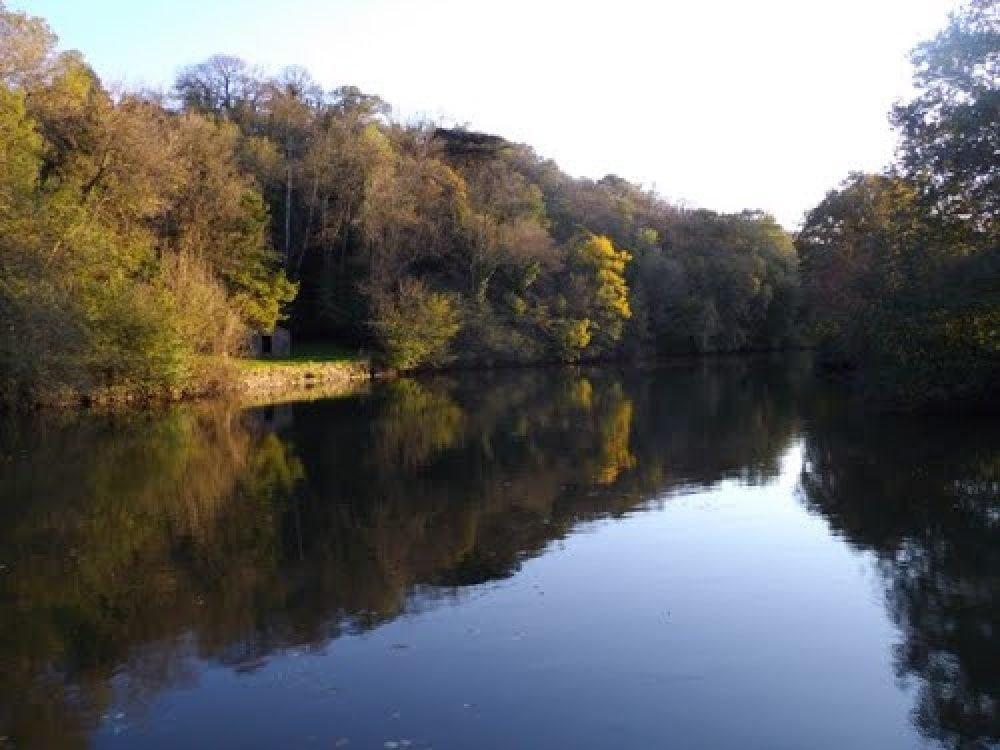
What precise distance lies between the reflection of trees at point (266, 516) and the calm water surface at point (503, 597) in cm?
7

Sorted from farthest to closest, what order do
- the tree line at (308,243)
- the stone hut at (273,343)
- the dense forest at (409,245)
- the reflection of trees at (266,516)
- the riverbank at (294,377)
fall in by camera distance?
the stone hut at (273,343), the riverbank at (294,377), the tree line at (308,243), the dense forest at (409,245), the reflection of trees at (266,516)

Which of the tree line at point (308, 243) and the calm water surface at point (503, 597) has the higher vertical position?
the tree line at point (308, 243)

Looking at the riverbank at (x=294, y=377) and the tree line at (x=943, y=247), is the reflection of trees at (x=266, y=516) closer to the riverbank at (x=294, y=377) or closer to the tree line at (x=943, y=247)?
the tree line at (x=943, y=247)

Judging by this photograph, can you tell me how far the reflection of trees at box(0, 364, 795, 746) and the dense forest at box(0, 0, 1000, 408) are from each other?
5185 mm

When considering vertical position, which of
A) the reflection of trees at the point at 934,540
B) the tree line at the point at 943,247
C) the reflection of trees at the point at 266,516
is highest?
the tree line at the point at 943,247

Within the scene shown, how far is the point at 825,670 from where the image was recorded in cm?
→ 870

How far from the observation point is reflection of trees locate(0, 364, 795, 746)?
31.5 ft

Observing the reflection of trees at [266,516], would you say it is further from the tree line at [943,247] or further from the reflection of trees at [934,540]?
the tree line at [943,247]

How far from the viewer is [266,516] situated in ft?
52.0

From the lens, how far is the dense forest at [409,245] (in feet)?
91.8

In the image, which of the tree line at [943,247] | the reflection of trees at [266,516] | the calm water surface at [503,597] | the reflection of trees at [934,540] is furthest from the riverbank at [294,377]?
the reflection of trees at [934,540]

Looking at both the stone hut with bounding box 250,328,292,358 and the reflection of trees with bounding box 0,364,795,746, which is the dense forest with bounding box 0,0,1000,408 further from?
the reflection of trees with bounding box 0,364,795,746

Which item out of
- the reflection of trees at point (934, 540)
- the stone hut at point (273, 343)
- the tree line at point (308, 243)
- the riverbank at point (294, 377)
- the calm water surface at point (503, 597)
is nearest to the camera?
the calm water surface at point (503, 597)

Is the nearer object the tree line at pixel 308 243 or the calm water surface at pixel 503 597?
the calm water surface at pixel 503 597
